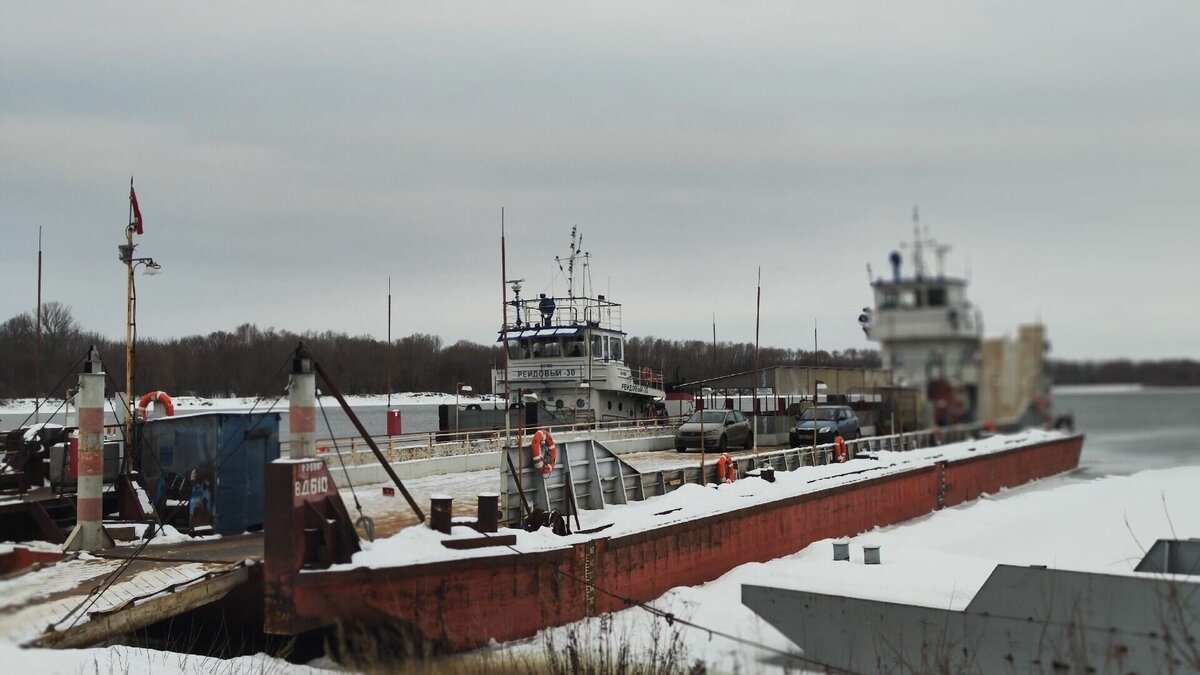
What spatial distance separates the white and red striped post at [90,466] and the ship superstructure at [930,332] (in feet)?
41.6

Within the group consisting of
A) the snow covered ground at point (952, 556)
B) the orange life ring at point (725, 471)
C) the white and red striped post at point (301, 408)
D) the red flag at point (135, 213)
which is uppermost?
the red flag at point (135, 213)

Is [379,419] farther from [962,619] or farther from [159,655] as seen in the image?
[962,619]

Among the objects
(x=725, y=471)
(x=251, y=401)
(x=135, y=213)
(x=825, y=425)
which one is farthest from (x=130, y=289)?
(x=825, y=425)

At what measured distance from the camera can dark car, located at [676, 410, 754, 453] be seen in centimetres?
2517

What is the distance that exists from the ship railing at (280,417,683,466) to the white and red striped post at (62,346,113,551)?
2480 millimetres

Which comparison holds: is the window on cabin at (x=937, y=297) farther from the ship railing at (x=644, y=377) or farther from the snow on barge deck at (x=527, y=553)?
the ship railing at (x=644, y=377)

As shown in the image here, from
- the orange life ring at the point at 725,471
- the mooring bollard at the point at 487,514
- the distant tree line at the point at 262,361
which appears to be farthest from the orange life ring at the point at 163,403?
the orange life ring at the point at 725,471

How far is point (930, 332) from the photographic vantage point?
312 centimetres

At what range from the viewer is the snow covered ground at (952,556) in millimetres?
9500

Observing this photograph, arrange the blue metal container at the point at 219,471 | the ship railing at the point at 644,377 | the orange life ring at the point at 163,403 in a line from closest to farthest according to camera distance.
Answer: the blue metal container at the point at 219,471
the orange life ring at the point at 163,403
the ship railing at the point at 644,377

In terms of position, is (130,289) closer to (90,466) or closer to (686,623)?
(90,466)

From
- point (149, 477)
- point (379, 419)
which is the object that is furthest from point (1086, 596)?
point (379, 419)

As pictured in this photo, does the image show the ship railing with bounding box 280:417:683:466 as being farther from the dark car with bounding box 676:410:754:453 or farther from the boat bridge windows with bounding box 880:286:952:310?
the boat bridge windows with bounding box 880:286:952:310

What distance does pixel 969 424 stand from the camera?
3566 millimetres
